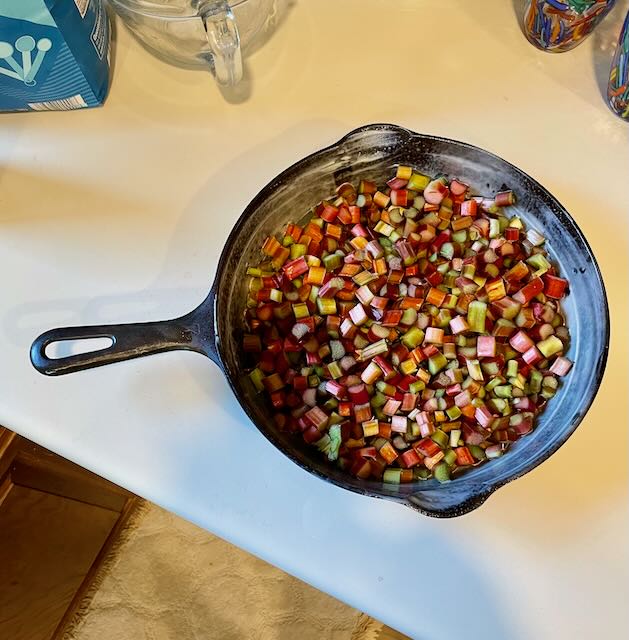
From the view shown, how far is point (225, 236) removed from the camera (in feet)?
2.83

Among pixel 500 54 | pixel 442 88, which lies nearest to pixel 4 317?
pixel 442 88

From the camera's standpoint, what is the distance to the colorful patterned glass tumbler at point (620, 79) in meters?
0.84

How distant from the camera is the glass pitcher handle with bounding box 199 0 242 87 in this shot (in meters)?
0.76

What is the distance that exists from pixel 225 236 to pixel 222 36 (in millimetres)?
242

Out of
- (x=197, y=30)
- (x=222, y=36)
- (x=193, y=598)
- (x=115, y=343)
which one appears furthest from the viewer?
(x=193, y=598)

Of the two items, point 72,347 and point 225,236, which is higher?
point 225,236

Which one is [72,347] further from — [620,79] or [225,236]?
[620,79]

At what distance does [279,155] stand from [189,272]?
0.20m

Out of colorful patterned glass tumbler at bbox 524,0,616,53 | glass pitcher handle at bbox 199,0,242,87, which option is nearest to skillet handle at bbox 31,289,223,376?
glass pitcher handle at bbox 199,0,242,87

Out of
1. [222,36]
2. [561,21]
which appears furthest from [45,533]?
[561,21]

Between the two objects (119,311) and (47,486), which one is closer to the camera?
(119,311)

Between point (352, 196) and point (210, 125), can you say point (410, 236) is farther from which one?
point (210, 125)

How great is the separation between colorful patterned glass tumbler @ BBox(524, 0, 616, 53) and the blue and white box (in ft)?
1.94

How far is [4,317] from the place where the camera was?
828 mm
